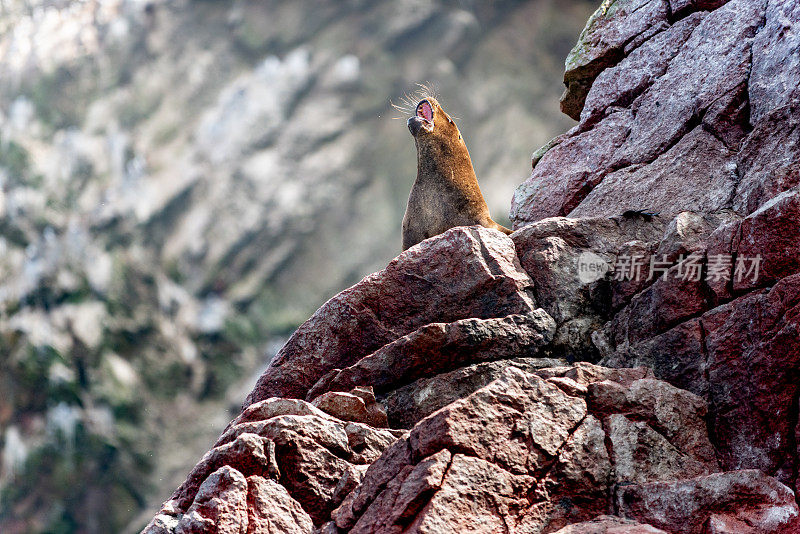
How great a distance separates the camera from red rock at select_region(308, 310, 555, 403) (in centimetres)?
505

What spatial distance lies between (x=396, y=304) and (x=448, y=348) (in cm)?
66

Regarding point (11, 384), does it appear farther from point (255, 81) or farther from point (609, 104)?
point (609, 104)

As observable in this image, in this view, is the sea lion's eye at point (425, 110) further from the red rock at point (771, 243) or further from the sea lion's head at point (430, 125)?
the red rock at point (771, 243)

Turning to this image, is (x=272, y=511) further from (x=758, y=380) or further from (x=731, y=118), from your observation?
(x=731, y=118)

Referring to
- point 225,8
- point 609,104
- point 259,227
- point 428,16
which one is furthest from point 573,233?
point 225,8

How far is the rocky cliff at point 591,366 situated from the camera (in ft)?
12.2

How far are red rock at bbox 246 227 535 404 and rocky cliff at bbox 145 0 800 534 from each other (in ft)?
0.05

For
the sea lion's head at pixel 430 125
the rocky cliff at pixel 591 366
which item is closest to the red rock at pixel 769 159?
the rocky cliff at pixel 591 366

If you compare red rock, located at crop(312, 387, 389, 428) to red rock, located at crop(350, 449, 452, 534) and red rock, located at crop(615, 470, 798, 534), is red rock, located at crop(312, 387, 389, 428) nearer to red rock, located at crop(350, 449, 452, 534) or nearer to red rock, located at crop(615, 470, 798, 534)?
red rock, located at crop(350, 449, 452, 534)

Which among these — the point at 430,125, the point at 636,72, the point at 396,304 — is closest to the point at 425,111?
the point at 430,125

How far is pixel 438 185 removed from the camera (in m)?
8.19

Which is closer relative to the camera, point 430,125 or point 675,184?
point 675,184

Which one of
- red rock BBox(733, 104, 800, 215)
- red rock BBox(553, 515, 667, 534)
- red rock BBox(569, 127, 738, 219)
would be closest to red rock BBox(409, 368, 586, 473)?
red rock BBox(553, 515, 667, 534)

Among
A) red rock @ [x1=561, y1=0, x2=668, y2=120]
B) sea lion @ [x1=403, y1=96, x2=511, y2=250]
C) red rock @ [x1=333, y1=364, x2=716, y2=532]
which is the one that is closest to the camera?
red rock @ [x1=333, y1=364, x2=716, y2=532]
